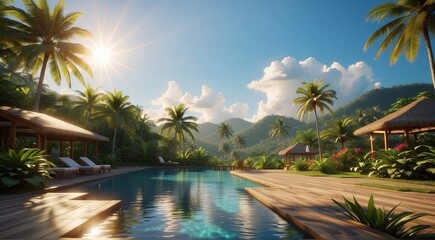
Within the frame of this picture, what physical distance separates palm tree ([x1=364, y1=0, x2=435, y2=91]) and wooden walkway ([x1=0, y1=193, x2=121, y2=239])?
1451 cm

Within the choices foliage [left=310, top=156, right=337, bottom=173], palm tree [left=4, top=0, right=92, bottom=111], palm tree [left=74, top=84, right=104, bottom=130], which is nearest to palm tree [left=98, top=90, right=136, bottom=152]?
palm tree [left=74, top=84, right=104, bottom=130]

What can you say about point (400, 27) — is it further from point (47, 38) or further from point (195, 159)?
point (195, 159)

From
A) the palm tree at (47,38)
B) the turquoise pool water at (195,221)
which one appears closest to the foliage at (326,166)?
the turquoise pool water at (195,221)

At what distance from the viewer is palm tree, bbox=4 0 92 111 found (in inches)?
666

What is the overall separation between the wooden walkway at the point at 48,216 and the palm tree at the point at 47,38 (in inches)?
493

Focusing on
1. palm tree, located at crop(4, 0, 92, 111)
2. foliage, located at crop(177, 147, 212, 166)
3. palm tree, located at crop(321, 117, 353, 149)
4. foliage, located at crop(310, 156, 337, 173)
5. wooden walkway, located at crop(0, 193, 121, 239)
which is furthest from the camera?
foliage, located at crop(177, 147, 212, 166)

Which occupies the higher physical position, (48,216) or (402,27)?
(402,27)

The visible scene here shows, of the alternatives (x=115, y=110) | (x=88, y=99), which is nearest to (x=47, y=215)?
(x=115, y=110)

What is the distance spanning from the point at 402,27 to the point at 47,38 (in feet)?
65.5

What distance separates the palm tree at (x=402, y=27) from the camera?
13.8 metres

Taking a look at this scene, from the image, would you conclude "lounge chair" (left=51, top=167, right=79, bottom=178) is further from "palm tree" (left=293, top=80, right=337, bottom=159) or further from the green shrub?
"palm tree" (left=293, top=80, right=337, bottom=159)

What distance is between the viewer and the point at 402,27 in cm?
1462

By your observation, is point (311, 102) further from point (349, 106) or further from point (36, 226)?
point (349, 106)

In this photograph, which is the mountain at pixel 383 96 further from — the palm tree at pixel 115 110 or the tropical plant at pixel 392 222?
the tropical plant at pixel 392 222
